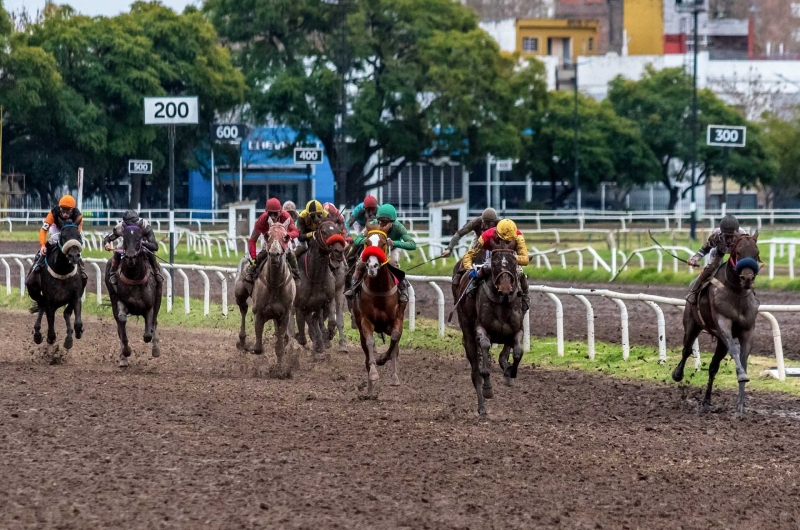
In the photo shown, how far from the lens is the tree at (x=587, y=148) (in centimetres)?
6356

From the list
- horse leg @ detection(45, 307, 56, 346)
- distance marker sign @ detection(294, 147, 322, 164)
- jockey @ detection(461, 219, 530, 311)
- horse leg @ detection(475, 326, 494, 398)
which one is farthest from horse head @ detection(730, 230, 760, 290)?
distance marker sign @ detection(294, 147, 322, 164)

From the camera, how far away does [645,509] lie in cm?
741

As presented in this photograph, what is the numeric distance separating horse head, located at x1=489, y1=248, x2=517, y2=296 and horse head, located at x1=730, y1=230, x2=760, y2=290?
1802 millimetres

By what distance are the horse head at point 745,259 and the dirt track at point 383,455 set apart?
1.11 meters

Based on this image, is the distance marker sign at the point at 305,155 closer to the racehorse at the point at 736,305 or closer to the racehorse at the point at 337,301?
the racehorse at the point at 337,301

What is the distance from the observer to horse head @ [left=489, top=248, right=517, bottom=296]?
35.7 ft

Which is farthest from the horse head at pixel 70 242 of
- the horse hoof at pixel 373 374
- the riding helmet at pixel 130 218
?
the horse hoof at pixel 373 374

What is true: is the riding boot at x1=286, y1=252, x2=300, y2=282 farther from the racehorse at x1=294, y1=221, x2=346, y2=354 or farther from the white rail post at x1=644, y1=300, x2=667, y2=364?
the white rail post at x1=644, y1=300, x2=667, y2=364

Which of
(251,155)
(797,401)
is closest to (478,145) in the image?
(251,155)

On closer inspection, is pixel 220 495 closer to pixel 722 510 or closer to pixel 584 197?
pixel 722 510

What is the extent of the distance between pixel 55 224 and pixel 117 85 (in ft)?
137

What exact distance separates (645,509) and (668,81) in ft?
207

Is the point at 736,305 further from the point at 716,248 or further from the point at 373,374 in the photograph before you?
the point at 373,374

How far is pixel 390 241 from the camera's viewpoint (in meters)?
13.0
